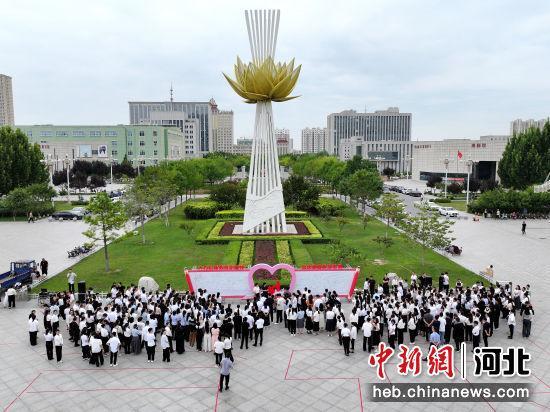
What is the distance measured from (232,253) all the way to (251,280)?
708 centimetres

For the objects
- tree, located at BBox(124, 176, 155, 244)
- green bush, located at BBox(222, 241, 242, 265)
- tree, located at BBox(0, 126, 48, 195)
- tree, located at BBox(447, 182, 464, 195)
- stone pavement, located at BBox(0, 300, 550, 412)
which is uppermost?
tree, located at BBox(0, 126, 48, 195)

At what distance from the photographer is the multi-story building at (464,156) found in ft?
236

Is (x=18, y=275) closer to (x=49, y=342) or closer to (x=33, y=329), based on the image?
(x=33, y=329)

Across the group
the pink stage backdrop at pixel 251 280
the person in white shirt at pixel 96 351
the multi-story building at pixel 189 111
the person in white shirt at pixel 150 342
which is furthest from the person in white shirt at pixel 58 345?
the multi-story building at pixel 189 111

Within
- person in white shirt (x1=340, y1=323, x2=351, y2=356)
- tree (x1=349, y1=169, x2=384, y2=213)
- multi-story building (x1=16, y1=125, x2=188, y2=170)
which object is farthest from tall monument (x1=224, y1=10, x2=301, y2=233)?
multi-story building (x1=16, y1=125, x2=188, y2=170)

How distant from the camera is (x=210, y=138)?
613ft

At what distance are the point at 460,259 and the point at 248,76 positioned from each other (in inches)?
613

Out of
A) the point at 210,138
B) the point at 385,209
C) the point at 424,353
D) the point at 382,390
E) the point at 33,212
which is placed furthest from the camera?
the point at 210,138

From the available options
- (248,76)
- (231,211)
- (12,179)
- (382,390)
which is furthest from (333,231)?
(12,179)

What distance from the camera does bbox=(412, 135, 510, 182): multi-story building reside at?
71.9 metres

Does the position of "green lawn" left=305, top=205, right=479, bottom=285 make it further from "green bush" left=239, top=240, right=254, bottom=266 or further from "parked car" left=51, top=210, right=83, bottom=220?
"parked car" left=51, top=210, right=83, bottom=220

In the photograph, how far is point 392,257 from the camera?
24891mm

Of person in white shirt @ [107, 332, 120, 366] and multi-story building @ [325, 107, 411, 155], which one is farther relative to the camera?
multi-story building @ [325, 107, 411, 155]

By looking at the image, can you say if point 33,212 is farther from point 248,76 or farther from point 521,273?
point 521,273
